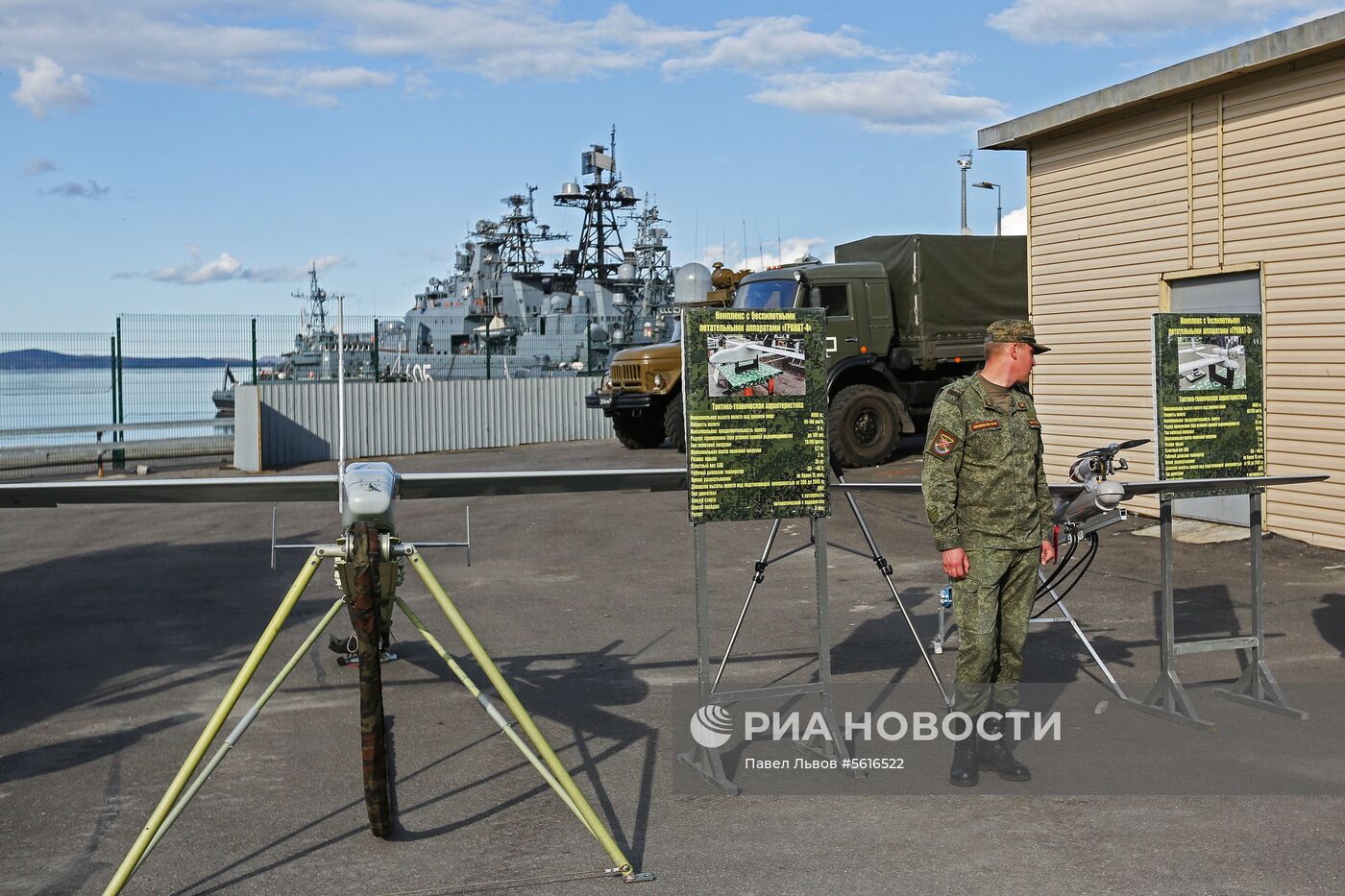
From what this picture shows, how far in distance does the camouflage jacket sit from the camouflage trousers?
0.08 meters

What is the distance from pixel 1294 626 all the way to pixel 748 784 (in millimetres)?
4843

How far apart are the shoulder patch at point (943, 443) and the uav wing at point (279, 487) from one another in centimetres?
127

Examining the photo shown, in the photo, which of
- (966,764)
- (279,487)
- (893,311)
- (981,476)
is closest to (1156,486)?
(981,476)

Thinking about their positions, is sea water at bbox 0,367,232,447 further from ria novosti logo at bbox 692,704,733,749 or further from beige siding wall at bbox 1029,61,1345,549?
ria novosti logo at bbox 692,704,733,749

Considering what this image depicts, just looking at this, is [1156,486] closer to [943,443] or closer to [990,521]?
[990,521]

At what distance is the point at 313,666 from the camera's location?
25.6 ft

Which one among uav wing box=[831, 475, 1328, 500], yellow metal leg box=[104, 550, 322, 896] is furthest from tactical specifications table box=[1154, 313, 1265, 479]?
yellow metal leg box=[104, 550, 322, 896]

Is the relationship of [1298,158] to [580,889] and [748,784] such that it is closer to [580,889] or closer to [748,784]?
[748,784]

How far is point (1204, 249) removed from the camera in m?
12.7

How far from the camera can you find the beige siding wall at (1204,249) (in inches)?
448

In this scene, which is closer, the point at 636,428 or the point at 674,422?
the point at 674,422

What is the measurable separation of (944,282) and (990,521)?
14.1m

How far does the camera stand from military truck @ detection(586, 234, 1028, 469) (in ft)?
59.6

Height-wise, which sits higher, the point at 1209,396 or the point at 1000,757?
the point at 1209,396
